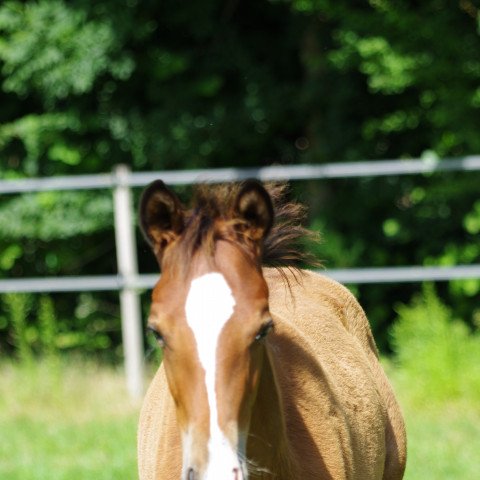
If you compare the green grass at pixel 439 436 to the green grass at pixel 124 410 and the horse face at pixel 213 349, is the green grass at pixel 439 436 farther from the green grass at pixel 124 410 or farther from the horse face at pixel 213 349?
the horse face at pixel 213 349

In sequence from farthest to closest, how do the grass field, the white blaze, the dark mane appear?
the grass field, the dark mane, the white blaze

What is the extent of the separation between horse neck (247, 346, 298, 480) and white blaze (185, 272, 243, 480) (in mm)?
360

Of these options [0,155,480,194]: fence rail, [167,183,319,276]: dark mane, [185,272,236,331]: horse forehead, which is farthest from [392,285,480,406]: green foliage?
[185,272,236,331]: horse forehead

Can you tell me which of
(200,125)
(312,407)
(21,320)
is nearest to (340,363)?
(312,407)

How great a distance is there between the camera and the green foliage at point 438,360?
771cm

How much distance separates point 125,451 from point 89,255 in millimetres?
3756

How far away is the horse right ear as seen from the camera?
9.92ft

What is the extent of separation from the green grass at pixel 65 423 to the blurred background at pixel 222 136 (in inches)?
0.9

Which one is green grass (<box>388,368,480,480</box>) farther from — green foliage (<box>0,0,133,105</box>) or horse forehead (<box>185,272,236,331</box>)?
green foliage (<box>0,0,133,105</box>)

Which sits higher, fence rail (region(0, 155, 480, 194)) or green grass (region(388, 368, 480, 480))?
fence rail (region(0, 155, 480, 194))

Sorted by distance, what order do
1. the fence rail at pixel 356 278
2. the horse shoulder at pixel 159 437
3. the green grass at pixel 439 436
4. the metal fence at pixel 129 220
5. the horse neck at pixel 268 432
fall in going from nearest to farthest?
the horse neck at pixel 268 432 → the horse shoulder at pixel 159 437 → the green grass at pixel 439 436 → the fence rail at pixel 356 278 → the metal fence at pixel 129 220

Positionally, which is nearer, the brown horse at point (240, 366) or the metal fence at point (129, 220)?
the brown horse at point (240, 366)

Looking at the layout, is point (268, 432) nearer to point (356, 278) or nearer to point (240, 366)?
point (240, 366)

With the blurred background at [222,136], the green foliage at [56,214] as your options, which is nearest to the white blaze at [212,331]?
the blurred background at [222,136]
